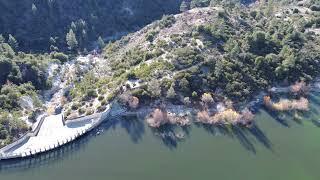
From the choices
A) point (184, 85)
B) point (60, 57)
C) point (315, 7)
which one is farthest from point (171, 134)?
point (315, 7)

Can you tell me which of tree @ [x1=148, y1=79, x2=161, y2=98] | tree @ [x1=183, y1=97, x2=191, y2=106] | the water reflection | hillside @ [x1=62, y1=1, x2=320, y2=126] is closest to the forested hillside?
hillside @ [x1=62, y1=1, x2=320, y2=126]

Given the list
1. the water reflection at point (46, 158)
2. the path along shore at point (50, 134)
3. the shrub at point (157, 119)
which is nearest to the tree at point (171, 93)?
the shrub at point (157, 119)

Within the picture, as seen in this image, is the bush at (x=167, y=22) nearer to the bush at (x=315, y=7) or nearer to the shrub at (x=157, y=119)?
the shrub at (x=157, y=119)

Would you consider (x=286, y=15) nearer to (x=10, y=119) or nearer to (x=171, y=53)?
(x=171, y=53)

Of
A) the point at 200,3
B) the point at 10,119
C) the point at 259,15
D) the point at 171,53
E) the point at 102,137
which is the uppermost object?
the point at 200,3

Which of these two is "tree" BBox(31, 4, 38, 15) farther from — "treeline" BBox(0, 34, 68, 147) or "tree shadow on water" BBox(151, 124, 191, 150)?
"tree shadow on water" BBox(151, 124, 191, 150)

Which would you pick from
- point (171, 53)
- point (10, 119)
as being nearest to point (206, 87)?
point (171, 53)
